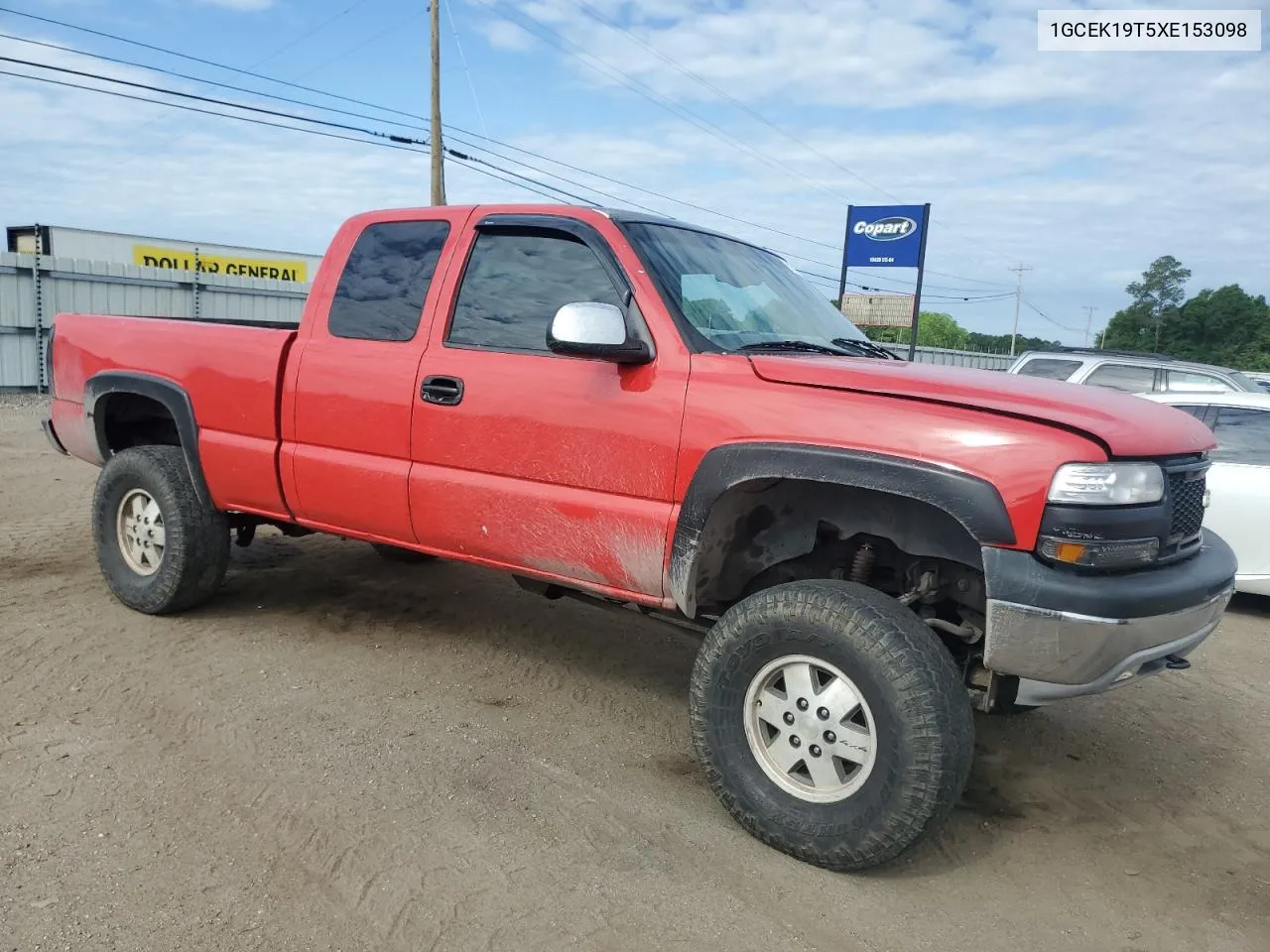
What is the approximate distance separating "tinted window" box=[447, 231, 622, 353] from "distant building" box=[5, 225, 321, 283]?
23643mm

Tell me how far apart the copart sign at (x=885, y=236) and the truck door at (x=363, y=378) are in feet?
39.3

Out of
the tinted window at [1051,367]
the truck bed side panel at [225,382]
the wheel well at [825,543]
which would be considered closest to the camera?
the wheel well at [825,543]

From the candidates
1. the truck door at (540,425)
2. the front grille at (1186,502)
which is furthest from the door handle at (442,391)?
the front grille at (1186,502)

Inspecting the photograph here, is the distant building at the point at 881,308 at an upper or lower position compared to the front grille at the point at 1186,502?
upper

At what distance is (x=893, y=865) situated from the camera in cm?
307

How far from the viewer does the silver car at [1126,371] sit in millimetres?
9766

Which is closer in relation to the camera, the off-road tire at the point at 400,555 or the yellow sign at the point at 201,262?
→ the off-road tire at the point at 400,555

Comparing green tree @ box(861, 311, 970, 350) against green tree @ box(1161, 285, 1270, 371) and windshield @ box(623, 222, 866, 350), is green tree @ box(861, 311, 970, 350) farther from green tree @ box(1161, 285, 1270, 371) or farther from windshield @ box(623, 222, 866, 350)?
windshield @ box(623, 222, 866, 350)

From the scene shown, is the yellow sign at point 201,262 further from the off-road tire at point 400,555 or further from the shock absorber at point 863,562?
the shock absorber at point 863,562

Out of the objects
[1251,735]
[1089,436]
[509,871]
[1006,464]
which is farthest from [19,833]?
[1251,735]

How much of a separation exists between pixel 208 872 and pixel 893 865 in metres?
2.08

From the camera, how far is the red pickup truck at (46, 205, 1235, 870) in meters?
2.77

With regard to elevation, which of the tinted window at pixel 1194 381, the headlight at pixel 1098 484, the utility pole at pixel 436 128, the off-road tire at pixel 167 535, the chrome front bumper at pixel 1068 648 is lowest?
the off-road tire at pixel 167 535

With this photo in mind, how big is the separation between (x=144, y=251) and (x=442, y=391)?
88.2 feet
